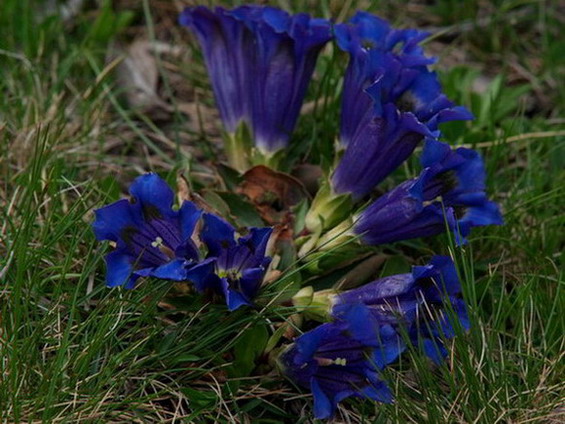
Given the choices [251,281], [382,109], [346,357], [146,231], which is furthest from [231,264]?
[382,109]

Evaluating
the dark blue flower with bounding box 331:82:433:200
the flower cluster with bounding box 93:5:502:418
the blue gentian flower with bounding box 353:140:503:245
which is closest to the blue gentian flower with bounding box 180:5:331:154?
the flower cluster with bounding box 93:5:502:418

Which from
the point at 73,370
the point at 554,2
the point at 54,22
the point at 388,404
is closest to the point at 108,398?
the point at 73,370

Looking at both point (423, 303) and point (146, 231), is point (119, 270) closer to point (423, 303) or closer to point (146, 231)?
point (146, 231)

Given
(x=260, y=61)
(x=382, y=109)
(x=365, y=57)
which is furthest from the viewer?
(x=260, y=61)

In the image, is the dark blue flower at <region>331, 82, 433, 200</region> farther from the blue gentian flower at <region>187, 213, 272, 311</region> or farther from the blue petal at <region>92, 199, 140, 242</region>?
the blue petal at <region>92, 199, 140, 242</region>

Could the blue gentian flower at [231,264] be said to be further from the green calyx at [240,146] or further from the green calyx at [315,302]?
the green calyx at [240,146]

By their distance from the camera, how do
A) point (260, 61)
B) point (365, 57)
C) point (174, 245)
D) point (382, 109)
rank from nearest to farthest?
1. point (174, 245)
2. point (382, 109)
3. point (365, 57)
4. point (260, 61)

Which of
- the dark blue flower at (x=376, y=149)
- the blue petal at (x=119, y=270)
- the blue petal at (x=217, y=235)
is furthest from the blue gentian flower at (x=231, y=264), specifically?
the dark blue flower at (x=376, y=149)
